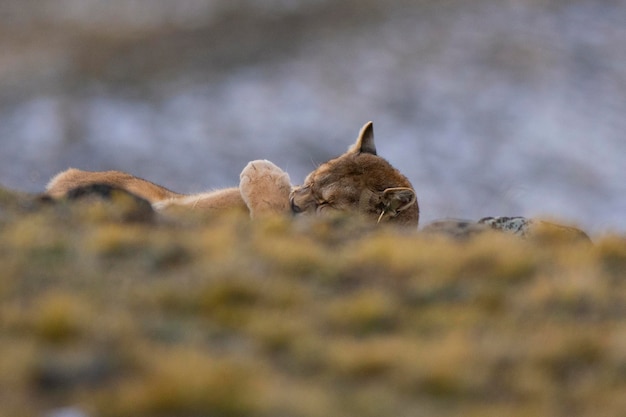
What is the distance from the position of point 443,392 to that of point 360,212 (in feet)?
20.2

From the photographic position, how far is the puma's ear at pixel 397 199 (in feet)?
40.3

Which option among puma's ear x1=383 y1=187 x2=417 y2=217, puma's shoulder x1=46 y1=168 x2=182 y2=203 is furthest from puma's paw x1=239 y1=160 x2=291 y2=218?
puma's shoulder x1=46 y1=168 x2=182 y2=203

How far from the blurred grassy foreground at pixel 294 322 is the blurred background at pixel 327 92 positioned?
2149cm

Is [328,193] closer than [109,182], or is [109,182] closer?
[328,193]

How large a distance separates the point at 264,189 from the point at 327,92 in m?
30.5

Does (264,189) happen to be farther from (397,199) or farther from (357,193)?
(397,199)

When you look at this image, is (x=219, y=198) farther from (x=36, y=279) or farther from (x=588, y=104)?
(x=588, y=104)

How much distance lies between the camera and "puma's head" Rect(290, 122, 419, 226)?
1236 centimetres

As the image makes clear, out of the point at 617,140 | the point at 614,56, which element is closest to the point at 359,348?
the point at 617,140

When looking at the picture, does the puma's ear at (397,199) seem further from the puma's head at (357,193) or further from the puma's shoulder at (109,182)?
the puma's shoulder at (109,182)

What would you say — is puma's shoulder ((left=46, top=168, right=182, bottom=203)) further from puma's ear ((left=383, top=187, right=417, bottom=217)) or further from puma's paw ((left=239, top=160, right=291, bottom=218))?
puma's ear ((left=383, top=187, right=417, bottom=217))

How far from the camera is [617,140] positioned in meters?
39.4

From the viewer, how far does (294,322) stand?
277 inches

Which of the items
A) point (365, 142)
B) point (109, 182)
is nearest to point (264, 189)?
point (365, 142)
